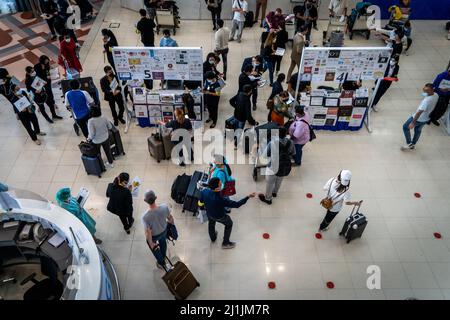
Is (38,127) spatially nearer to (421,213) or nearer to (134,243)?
(134,243)

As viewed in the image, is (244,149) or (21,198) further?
(244,149)

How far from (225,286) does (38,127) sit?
5312 mm

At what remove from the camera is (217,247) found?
637cm

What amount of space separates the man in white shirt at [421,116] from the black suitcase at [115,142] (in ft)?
19.3

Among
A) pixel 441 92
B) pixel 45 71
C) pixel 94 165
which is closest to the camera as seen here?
pixel 94 165

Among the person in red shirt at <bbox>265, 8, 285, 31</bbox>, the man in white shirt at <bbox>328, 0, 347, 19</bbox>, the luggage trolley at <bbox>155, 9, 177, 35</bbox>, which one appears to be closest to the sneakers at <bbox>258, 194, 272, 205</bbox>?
the person in red shirt at <bbox>265, 8, 285, 31</bbox>

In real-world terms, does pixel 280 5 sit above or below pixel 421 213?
above

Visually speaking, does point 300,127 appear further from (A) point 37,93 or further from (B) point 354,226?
(A) point 37,93

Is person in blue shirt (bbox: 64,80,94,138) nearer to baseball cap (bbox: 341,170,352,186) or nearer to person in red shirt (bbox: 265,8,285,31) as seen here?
baseball cap (bbox: 341,170,352,186)

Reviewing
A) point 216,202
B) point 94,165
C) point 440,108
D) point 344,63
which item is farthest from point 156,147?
point 440,108

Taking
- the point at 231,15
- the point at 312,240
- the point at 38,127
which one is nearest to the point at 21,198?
the point at 38,127

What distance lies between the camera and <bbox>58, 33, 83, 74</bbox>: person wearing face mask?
870 centimetres

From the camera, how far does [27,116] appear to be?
768 centimetres

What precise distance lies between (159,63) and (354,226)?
4873 millimetres
